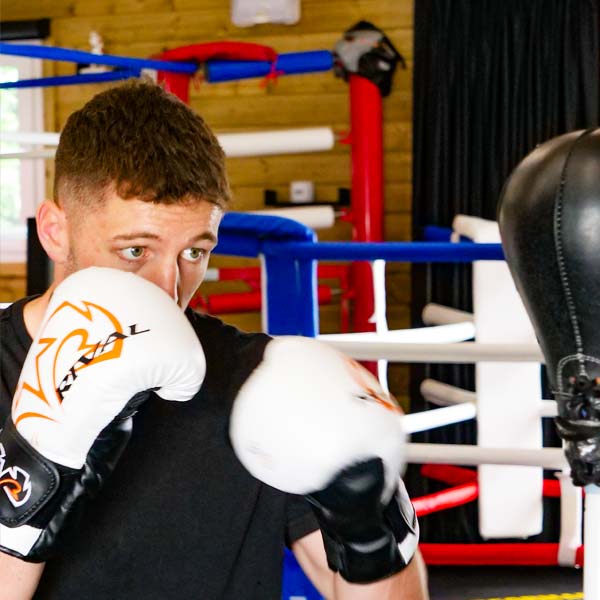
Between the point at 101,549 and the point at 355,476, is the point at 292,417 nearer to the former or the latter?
the point at 355,476

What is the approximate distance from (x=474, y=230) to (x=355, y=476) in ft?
6.62

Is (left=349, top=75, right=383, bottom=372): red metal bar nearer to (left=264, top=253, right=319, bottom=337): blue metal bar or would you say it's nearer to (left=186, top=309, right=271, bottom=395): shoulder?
(left=264, top=253, right=319, bottom=337): blue metal bar

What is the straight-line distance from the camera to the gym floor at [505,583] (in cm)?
257

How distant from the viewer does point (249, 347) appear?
1073mm

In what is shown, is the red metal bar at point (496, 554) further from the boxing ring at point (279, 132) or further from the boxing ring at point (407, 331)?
the boxing ring at point (279, 132)

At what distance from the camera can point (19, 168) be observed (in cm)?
454

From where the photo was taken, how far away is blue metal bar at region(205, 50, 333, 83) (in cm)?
316

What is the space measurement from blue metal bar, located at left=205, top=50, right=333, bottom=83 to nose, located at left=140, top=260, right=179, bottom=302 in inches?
90.4

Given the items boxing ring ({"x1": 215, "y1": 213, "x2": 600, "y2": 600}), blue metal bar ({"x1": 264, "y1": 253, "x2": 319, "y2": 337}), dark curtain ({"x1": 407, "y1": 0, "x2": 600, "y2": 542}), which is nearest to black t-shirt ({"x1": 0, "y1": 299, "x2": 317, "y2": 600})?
boxing ring ({"x1": 215, "y1": 213, "x2": 600, "y2": 600})

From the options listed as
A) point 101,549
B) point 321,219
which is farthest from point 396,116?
point 101,549

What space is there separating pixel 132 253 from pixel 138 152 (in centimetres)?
11

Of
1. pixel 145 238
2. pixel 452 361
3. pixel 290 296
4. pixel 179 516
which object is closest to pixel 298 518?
pixel 179 516

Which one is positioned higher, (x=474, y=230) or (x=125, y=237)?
(x=125, y=237)

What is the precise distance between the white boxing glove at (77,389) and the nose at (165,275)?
0.30 feet
